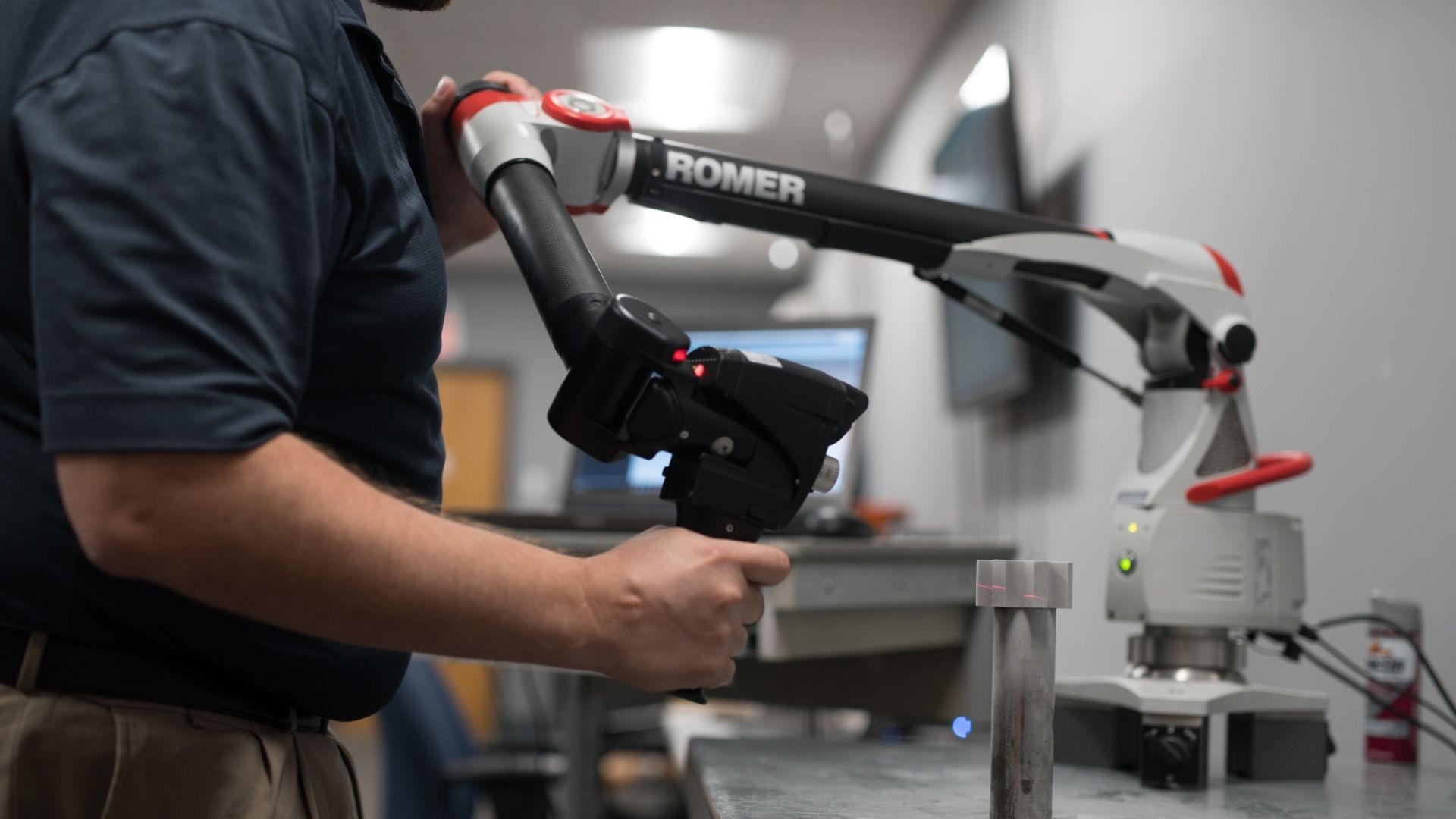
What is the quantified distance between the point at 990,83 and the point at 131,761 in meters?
2.31

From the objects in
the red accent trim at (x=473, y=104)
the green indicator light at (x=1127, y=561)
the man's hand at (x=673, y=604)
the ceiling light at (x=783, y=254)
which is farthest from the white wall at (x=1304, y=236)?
the ceiling light at (x=783, y=254)

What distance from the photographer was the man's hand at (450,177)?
1062mm

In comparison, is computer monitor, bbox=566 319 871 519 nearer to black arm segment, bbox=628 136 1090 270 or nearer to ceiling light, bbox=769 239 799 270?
black arm segment, bbox=628 136 1090 270

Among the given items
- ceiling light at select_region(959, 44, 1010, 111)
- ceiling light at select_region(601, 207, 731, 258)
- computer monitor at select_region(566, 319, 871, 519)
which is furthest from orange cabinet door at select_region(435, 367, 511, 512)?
ceiling light at select_region(959, 44, 1010, 111)

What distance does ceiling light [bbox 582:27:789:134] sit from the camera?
3594 mm

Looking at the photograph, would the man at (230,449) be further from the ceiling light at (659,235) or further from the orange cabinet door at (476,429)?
the orange cabinet door at (476,429)

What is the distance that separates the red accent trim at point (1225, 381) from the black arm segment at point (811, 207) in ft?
0.67

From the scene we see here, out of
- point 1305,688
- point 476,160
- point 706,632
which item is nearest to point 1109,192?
point 1305,688

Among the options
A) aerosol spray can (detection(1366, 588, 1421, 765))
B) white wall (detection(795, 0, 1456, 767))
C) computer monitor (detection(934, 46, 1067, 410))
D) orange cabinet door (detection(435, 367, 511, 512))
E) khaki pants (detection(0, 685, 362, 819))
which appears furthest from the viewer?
orange cabinet door (detection(435, 367, 511, 512))

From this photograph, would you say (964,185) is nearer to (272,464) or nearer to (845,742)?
(845,742)

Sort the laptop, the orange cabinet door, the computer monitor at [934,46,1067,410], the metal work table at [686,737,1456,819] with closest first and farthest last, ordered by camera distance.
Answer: the metal work table at [686,737,1456,819], the laptop, the computer monitor at [934,46,1067,410], the orange cabinet door

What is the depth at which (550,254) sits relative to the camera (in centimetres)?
78

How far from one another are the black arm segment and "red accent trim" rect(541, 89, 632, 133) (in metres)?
0.03

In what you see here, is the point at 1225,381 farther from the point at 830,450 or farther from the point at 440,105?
the point at 830,450
